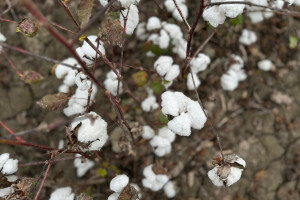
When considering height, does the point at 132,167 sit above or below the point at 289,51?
below

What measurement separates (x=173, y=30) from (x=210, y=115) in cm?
98

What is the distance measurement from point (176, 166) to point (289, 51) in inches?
68.7

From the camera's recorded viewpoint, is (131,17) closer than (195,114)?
No

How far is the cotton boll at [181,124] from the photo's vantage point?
1474 mm

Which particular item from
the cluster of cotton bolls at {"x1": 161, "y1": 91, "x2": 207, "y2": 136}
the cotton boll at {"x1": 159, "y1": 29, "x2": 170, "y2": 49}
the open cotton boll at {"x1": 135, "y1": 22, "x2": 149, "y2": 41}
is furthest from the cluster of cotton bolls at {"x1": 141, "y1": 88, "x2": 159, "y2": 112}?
the cluster of cotton bolls at {"x1": 161, "y1": 91, "x2": 207, "y2": 136}

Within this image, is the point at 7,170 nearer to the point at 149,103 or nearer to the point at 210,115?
Result: the point at 149,103

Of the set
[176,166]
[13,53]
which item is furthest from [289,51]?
[13,53]

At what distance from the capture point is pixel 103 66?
2760 mm

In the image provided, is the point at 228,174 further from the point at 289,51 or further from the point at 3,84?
the point at 3,84

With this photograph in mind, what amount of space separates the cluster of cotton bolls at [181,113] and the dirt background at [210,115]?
36.8 inches

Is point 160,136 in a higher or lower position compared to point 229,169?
higher

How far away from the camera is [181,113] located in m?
1.53

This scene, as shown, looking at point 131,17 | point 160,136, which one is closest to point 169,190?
point 160,136

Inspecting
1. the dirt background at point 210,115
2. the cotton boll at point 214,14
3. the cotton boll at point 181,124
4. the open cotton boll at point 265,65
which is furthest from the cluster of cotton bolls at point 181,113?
the open cotton boll at point 265,65
